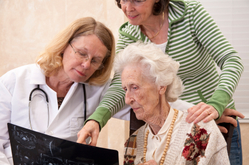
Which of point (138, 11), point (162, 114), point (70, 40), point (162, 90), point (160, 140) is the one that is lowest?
point (160, 140)

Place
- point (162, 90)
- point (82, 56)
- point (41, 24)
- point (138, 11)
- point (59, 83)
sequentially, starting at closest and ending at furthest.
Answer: point (162, 90) → point (138, 11) → point (82, 56) → point (59, 83) → point (41, 24)

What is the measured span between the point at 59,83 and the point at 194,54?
0.84 metres

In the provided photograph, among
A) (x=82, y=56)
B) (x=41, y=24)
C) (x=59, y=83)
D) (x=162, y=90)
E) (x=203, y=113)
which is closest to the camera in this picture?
(x=203, y=113)

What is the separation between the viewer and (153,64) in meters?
1.20

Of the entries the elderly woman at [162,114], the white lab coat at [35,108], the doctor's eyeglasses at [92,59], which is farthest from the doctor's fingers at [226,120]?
the doctor's eyeglasses at [92,59]

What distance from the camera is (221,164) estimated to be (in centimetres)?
113

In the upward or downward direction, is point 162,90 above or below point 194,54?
below

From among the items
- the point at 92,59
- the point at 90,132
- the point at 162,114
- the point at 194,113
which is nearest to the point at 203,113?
the point at 194,113

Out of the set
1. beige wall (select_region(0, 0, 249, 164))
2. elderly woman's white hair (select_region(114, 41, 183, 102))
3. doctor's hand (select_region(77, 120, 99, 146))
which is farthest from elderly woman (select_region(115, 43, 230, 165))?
beige wall (select_region(0, 0, 249, 164))

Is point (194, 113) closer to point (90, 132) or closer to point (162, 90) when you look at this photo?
point (162, 90)

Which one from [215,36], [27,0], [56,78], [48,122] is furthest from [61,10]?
[215,36]

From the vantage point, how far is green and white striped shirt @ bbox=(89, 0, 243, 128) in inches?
52.2

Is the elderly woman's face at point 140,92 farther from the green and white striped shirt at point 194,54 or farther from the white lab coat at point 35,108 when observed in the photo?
the white lab coat at point 35,108

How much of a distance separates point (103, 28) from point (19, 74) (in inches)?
22.7
